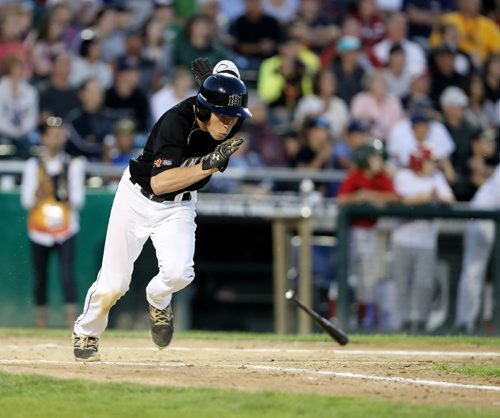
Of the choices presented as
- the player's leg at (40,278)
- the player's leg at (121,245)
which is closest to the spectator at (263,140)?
the player's leg at (40,278)

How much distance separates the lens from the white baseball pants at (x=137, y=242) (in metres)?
8.05

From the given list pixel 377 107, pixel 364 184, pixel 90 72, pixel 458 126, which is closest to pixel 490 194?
pixel 364 184

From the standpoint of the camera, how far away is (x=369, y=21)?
16.9 m

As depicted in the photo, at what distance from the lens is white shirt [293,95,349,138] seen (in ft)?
49.3

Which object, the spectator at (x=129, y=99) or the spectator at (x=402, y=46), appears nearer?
the spectator at (x=129, y=99)

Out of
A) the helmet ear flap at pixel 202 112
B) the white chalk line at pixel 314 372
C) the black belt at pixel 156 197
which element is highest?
the helmet ear flap at pixel 202 112

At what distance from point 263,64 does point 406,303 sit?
14.1 feet

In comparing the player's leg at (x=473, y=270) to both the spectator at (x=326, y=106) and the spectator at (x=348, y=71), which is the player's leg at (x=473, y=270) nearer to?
the spectator at (x=326, y=106)

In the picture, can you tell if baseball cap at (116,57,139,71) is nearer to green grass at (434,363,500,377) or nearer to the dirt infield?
the dirt infield

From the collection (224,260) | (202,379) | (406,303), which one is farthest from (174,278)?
(224,260)

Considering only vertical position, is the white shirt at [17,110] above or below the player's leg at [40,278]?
above

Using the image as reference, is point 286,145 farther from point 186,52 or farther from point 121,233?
point 121,233

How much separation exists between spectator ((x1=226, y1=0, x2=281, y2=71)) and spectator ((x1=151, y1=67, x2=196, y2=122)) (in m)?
1.46

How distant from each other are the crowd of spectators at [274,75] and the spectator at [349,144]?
0.02 meters
